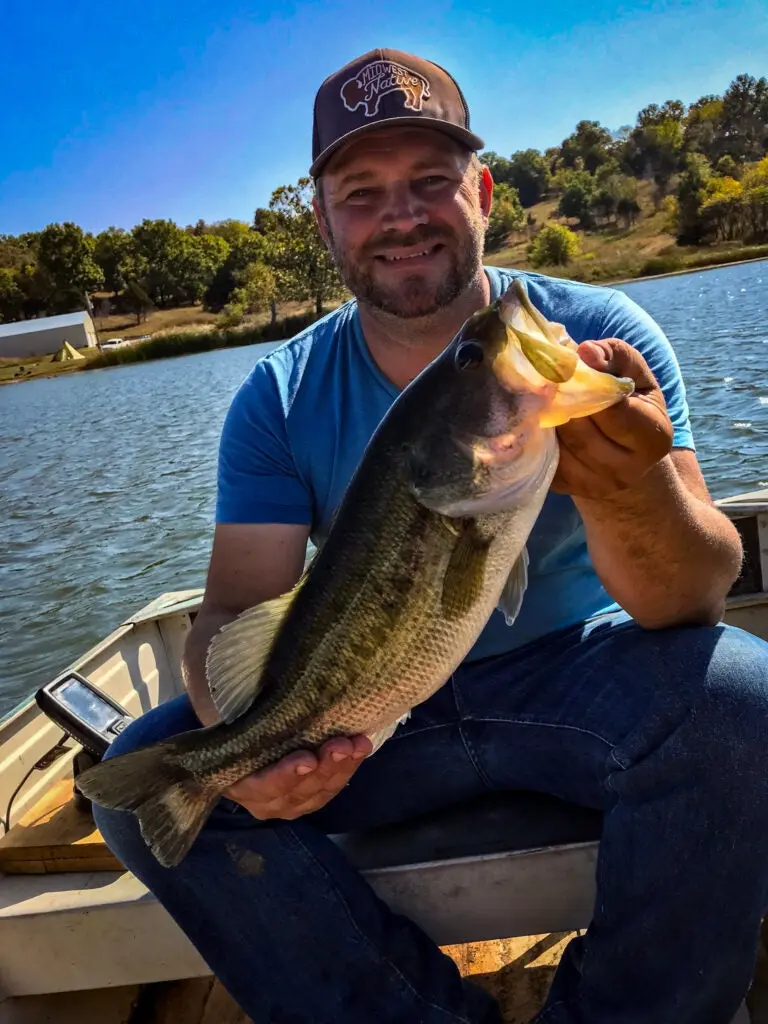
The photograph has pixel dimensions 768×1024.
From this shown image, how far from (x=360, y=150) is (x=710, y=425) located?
36.0ft

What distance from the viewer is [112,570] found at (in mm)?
10633

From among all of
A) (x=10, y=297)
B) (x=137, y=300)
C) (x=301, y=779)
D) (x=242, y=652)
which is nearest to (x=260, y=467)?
(x=242, y=652)

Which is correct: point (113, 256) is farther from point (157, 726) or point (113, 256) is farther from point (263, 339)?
point (157, 726)

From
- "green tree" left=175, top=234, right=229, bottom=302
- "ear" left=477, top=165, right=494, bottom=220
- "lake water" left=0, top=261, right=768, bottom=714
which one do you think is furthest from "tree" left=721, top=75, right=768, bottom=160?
"ear" left=477, top=165, right=494, bottom=220

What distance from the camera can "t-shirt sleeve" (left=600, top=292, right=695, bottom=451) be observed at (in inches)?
97.8

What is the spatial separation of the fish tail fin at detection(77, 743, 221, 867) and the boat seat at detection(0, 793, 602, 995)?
491 millimetres

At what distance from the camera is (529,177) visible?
429ft

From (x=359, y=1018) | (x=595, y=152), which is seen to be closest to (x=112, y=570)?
(x=359, y=1018)

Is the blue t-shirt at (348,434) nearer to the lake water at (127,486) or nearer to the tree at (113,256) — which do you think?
the lake water at (127,486)

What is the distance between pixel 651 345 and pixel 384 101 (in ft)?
4.12

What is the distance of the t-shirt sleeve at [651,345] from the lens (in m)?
2.48

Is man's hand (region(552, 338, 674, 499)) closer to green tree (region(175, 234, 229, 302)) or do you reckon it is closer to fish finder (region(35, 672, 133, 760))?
fish finder (region(35, 672, 133, 760))

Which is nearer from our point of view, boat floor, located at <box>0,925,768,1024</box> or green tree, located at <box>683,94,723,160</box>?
boat floor, located at <box>0,925,768,1024</box>

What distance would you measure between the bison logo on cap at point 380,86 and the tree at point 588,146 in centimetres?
13800
